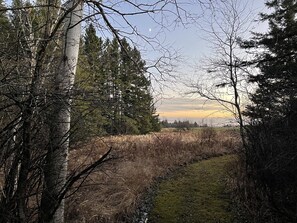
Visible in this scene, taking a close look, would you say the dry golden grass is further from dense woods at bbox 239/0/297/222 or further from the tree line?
dense woods at bbox 239/0/297/222

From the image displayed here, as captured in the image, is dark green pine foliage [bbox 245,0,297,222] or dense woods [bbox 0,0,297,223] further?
dark green pine foliage [bbox 245,0,297,222]

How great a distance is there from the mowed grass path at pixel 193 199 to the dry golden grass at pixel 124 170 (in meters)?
0.52

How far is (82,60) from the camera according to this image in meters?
3.78

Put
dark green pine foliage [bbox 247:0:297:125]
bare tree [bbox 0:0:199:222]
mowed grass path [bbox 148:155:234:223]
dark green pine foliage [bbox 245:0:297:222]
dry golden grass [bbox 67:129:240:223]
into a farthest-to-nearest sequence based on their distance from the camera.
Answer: mowed grass path [bbox 148:155:234:223] → dry golden grass [bbox 67:129:240:223] → dark green pine foliage [bbox 247:0:297:125] → dark green pine foliage [bbox 245:0:297:222] → bare tree [bbox 0:0:199:222]

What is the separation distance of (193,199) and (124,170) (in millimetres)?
2243

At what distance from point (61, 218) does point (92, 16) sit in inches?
87.8

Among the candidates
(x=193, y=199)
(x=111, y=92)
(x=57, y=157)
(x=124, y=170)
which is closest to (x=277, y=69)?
(x=193, y=199)

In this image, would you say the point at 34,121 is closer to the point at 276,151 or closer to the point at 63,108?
the point at 63,108

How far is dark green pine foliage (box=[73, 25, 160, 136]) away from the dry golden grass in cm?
32

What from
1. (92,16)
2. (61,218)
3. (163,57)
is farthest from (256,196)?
(92,16)

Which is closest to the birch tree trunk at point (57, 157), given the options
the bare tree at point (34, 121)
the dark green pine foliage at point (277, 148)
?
the bare tree at point (34, 121)

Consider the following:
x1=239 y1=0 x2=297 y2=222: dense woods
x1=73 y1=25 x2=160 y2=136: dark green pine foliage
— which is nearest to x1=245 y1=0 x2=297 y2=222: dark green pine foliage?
x1=239 y1=0 x2=297 y2=222: dense woods

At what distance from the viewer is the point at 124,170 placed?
26.2 feet

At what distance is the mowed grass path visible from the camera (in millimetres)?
5512
